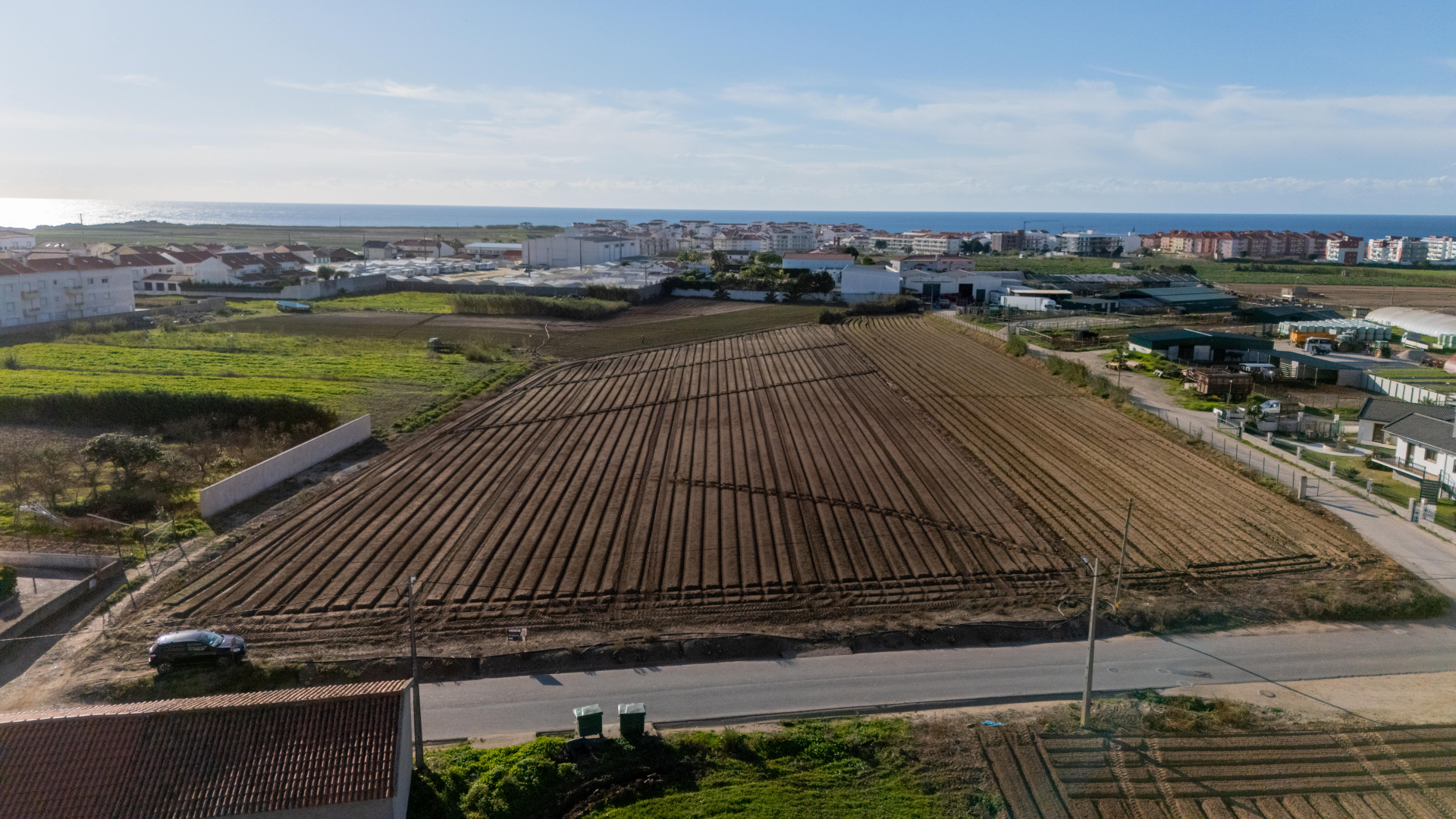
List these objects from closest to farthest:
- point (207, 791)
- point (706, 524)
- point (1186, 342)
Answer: point (207, 791) → point (706, 524) → point (1186, 342)

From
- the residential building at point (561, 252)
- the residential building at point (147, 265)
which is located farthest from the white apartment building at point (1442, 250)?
the residential building at point (147, 265)

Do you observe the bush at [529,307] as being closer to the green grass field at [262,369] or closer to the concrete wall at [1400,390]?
the green grass field at [262,369]

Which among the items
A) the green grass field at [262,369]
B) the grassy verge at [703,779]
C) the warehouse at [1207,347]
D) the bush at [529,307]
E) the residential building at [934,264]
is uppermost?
the residential building at [934,264]

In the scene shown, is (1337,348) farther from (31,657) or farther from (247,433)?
(31,657)

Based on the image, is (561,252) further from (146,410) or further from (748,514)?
(748,514)

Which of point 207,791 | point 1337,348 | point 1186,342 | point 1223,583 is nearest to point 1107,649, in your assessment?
point 1223,583

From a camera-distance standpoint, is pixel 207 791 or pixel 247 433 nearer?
pixel 207 791
